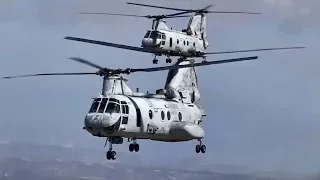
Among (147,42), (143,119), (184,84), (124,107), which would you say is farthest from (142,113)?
(147,42)

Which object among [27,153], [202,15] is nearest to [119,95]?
[202,15]

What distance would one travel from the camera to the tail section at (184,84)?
58750 millimetres

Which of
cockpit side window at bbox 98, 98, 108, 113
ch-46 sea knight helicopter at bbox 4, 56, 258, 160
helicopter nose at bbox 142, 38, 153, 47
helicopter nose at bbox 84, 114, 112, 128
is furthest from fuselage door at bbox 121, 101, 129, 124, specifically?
helicopter nose at bbox 142, 38, 153, 47

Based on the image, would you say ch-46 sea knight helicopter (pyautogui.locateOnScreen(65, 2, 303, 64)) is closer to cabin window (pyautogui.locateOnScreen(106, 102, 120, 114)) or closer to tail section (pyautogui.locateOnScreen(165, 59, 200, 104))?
tail section (pyautogui.locateOnScreen(165, 59, 200, 104))

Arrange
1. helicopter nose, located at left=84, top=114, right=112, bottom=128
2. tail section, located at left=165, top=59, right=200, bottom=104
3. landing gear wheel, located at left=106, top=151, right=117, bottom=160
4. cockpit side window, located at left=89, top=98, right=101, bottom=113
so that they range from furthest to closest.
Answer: tail section, located at left=165, top=59, right=200, bottom=104 → landing gear wheel, located at left=106, top=151, right=117, bottom=160 → cockpit side window, located at left=89, top=98, right=101, bottom=113 → helicopter nose, located at left=84, top=114, right=112, bottom=128

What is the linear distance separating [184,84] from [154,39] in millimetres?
5741

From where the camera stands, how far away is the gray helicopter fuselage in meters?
50.7

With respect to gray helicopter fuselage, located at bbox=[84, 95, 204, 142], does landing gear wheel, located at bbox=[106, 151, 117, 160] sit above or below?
below

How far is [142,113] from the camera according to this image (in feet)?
172

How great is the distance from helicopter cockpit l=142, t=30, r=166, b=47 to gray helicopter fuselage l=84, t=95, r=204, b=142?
24.6ft

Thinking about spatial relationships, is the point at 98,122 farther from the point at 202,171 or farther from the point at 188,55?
the point at 202,171

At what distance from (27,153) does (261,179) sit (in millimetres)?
65611

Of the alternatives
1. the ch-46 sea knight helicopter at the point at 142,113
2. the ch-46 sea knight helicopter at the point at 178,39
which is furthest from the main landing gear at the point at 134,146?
the ch-46 sea knight helicopter at the point at 178,39

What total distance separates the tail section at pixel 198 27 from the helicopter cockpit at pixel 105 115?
55.1 ft
